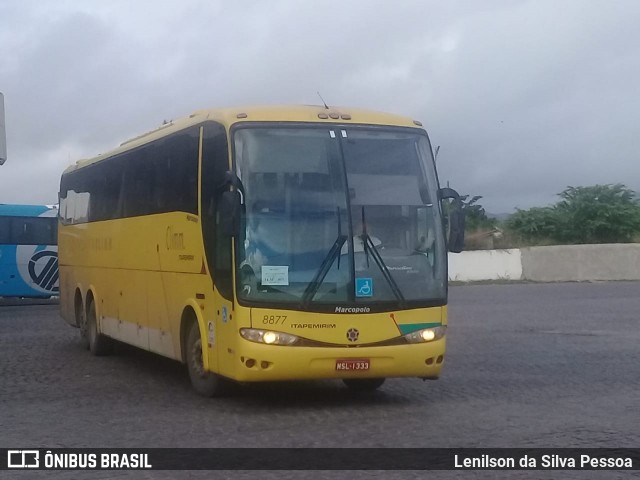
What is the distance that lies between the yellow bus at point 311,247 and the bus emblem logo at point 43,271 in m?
22.6

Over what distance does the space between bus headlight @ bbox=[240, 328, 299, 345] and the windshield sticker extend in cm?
52

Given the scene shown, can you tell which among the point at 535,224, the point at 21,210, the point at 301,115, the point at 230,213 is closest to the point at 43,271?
the point at 21,210

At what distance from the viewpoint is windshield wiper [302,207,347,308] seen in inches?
461

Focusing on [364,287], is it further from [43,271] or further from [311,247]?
[43,271]

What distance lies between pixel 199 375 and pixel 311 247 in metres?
2.46

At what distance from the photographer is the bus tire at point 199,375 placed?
42.2 feet

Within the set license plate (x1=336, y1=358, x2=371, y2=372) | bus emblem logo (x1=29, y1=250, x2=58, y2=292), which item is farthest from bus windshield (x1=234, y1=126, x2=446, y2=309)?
bus emblem logo (x1=29, y1=250, x2=58, y2=292)

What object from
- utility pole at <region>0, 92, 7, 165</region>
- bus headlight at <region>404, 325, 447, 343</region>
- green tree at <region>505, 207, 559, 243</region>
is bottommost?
bus headlight at <region>404, 325, 447, 343</region>

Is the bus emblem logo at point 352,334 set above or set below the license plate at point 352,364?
Answer: above

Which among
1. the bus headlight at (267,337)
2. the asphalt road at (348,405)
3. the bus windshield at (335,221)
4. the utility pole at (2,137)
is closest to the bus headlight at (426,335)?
Answer: the bus windshield at (335,221)

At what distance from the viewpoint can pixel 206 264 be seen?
1259cm

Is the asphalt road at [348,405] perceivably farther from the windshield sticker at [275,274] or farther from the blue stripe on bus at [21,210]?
the blue stripe on bus at [21,210]

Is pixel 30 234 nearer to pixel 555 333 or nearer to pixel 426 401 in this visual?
pixel 555 333

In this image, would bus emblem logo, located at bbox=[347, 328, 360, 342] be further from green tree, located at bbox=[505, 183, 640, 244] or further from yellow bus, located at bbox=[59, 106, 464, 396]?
green tree, located at bbox=[505, 183, 640, 244]
